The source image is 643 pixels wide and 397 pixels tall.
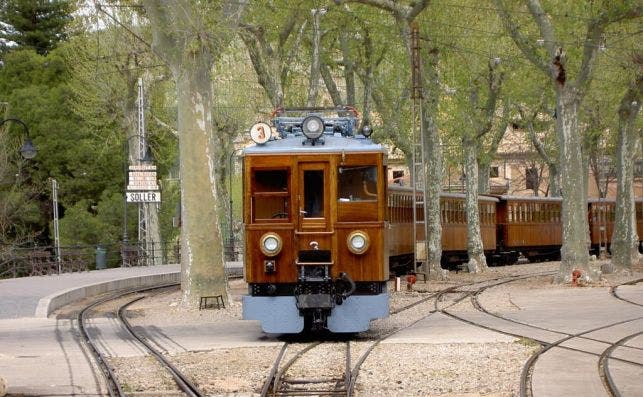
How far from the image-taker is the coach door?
17141 millimetres

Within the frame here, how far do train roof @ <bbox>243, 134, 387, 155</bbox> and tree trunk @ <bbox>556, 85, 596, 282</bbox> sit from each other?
44.2 ft

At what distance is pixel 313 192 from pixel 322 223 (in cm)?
50

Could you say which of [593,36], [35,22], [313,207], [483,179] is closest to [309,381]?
[313,207]

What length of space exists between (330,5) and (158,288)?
31.4 feet

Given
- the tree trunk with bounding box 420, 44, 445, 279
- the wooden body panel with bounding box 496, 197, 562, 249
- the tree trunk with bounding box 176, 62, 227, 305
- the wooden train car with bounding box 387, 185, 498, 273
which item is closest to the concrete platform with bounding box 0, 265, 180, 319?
the tree trunk with bounding box 176, 62, 227, 305

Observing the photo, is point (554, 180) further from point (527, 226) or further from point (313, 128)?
point (313, 128)

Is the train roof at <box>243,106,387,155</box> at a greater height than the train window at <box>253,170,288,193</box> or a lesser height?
greater

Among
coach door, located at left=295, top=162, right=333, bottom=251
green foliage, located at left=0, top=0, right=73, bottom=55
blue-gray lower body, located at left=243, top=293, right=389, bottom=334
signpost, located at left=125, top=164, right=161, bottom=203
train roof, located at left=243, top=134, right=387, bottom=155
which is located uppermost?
green foliage, located at left=0, top=0, right=73, bottom=55

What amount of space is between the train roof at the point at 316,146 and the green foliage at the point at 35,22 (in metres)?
50.1

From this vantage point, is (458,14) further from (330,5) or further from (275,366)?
(275,366)

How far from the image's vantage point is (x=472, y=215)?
3978 cm

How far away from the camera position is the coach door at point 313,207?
17141mm

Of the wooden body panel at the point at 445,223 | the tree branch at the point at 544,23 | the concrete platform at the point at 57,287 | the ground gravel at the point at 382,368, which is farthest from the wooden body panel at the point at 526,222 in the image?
the ground gravel at the point at 382,368

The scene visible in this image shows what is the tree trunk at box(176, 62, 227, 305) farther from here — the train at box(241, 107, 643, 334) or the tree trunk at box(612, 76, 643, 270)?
the tree trunk at box(612, 76, 643, 270)
